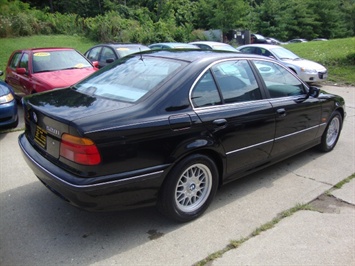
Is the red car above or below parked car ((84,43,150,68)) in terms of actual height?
below

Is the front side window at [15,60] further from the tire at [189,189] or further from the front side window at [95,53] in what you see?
the tire at [189,189]

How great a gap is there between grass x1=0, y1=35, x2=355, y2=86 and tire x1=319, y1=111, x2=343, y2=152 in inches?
319

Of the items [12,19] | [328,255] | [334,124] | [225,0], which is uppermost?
[225,0]

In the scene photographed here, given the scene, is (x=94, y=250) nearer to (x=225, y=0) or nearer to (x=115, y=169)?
(x=115, y=169)

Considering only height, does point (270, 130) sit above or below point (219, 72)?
below

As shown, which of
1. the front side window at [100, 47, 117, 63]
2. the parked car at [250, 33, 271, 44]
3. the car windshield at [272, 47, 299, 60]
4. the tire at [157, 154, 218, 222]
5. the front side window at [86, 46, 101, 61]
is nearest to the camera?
the tire at [157, 154, 218, 222]

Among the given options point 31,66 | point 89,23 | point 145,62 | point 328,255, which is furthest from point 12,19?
point 328,255

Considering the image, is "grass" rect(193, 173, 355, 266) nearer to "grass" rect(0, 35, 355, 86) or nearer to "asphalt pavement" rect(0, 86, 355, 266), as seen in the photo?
"asphalt pavement" rect(0, 86, 355, 266)

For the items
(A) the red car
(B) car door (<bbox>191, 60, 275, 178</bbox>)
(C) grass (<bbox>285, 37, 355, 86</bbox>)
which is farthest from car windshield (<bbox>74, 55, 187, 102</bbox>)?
(C) grass (<bbox>285, 37, 355, 86</bbox>)

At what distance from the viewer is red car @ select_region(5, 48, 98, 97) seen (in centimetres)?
683

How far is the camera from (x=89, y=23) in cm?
2662

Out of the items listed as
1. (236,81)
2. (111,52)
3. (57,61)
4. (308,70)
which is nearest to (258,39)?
(308,70)

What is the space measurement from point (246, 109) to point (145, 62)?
123 cm

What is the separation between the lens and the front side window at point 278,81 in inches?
158
